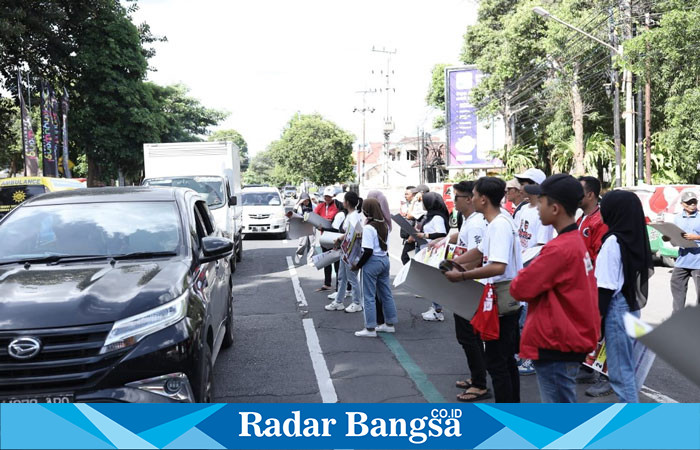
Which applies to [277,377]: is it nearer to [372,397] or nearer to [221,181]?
[372,397]

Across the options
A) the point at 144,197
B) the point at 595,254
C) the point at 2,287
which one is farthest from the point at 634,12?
the point at 2,287

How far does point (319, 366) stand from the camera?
20.5 feet

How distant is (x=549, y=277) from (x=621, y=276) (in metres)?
1.41

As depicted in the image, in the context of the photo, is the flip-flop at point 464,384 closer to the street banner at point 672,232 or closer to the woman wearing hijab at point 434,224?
the woman wearing hijab at point 434,224

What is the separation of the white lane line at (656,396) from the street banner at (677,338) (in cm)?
314

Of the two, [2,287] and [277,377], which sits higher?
[2,287]

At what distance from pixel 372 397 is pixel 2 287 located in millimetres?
2922

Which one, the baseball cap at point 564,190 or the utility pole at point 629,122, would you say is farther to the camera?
the utility pole at point 629,122

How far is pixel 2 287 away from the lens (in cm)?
396

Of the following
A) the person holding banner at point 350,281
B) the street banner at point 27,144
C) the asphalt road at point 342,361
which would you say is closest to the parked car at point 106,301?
the asphalt road at point 342,361

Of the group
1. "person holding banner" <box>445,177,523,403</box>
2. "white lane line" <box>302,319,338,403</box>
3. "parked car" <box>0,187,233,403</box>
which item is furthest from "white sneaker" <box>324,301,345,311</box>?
"person holding banner" <box>445,177,523,403</box>

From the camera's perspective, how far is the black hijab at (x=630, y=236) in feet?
14.9

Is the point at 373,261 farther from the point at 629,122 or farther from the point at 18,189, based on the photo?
the point at 629,122

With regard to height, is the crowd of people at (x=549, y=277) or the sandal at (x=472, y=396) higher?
the crowd of people at (x=549, y=277)
